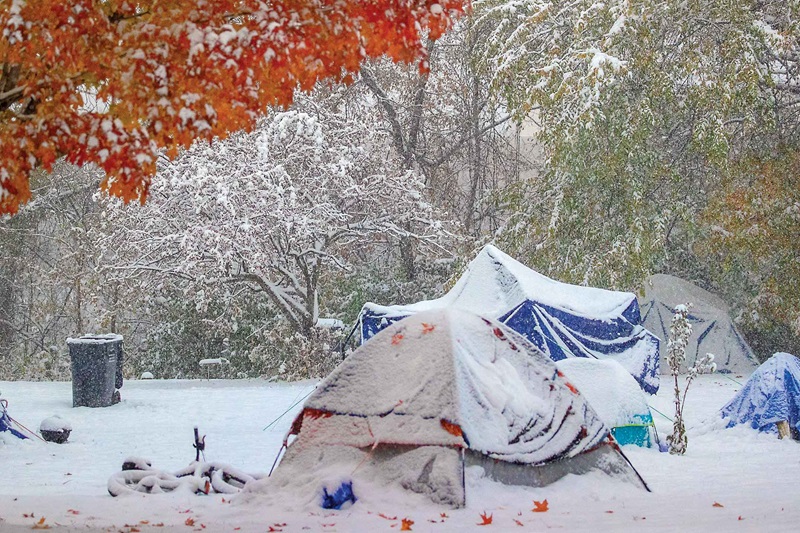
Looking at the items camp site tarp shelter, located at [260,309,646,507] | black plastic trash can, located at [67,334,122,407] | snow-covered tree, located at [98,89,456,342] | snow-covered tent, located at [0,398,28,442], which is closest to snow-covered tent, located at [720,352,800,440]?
camp site tarp shelter, located at [260,309,646,507]

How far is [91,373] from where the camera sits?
47.5 feet

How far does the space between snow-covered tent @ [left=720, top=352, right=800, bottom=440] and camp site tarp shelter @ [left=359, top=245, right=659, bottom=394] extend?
3184 mm

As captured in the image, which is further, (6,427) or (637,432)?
(6,427)

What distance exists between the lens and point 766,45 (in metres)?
15.7

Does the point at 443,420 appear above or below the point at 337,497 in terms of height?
above

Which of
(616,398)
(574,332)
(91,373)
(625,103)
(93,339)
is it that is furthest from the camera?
(625,103)

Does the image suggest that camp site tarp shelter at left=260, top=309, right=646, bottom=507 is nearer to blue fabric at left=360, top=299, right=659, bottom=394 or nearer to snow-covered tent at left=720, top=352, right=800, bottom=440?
snow-covered tent at left=720, top=352, right=800, bottom=440

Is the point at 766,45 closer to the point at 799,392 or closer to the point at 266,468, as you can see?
the point at 799,392

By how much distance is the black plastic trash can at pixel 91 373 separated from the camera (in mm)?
14484

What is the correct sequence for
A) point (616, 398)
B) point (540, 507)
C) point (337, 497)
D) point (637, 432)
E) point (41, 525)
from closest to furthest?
point (41, 525) → point (337, 497) → point (540, 507) → point (616, 398) → point (637, 432)

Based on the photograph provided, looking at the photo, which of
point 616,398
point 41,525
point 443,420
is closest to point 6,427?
point 41,525

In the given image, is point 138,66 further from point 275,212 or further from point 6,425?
point 275,212

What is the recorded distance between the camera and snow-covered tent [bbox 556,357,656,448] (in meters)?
10.2

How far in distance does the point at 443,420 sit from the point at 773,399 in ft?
19.7
